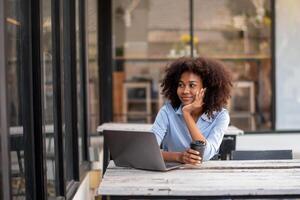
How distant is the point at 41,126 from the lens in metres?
2.53

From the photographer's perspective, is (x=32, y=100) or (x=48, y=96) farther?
(x=48, y=96)

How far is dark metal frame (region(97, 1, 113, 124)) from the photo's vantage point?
6.12 metres

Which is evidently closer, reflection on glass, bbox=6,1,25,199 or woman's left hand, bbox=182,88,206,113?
reflection on glass, bbox=6,1,25,199

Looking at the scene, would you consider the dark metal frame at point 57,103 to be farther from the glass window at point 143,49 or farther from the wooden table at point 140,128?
the glass window at point 143,49

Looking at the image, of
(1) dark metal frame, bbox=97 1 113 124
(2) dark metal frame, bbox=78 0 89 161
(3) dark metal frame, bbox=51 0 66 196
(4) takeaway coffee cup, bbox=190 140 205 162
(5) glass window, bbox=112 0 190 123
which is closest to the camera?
(4) takeaway coffee cup, bbox=190 140 205 162

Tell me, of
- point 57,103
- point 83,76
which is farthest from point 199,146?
point 83,76

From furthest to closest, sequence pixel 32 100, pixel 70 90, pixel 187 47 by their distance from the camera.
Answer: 1. pixel 187 47
2. pixel 70 90
3. pixel 32 100

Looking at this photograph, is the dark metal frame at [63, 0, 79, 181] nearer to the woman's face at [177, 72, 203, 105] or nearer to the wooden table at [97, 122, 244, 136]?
the wooden table at [97, 122, 244, 136]

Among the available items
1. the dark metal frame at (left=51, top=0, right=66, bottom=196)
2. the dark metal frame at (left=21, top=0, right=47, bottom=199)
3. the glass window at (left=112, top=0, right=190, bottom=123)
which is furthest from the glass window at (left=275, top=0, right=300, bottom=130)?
the dark metal frame at (left=21, top=0, right=47, bottom=199)

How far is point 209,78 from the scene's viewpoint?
3012 millimetres

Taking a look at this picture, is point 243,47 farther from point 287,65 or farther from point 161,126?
point 161,126

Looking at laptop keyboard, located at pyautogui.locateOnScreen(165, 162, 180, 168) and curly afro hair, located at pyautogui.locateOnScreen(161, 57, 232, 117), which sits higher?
curly afro hair, located at pyautogui.locateOnScreen(161, 57, 232, 117)

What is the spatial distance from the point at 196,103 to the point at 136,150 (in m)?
0.55

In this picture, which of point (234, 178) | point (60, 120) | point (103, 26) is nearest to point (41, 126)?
point (60, 120)
